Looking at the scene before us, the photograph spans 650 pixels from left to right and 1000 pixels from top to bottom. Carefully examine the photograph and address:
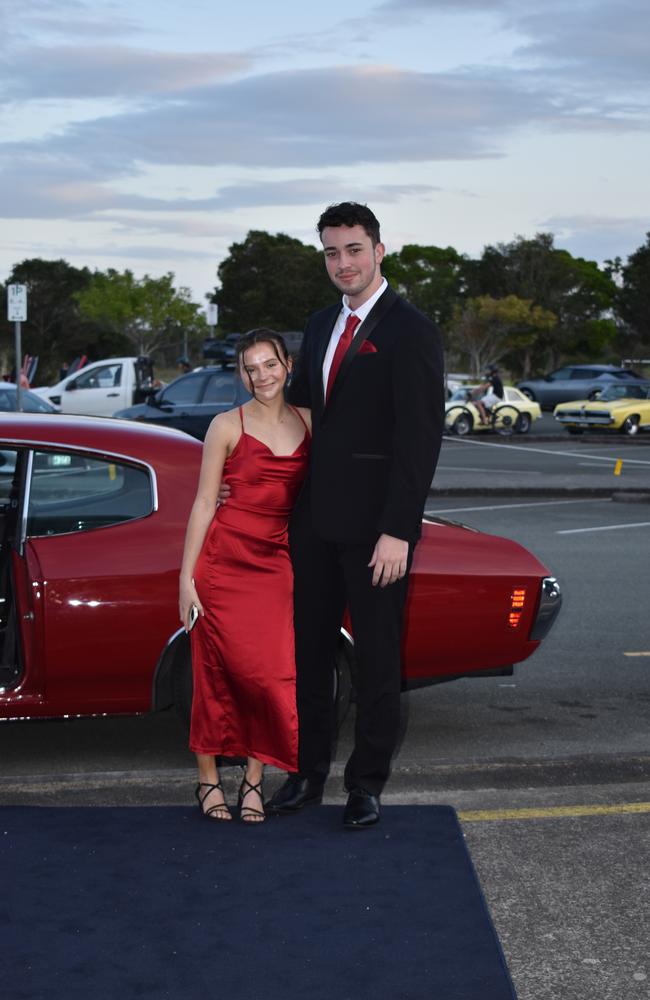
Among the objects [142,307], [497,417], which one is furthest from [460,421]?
[142,307]

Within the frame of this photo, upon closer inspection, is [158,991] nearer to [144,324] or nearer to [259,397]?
[259,397]

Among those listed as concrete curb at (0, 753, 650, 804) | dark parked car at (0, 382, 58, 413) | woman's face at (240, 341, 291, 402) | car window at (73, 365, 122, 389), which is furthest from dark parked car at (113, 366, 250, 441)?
woman's face at (240, 341, 291, 402)

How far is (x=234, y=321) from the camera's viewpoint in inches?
3521

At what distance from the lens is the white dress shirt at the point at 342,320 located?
468 centimetres

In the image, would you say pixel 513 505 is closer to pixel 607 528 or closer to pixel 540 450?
pixel 607 528

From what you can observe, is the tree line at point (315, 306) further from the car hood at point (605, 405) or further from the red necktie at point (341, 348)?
the red necktie at point (341, 348)

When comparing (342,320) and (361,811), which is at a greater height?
(342,320)

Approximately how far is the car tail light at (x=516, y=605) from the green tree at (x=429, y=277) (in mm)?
81937

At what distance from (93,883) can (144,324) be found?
324ft

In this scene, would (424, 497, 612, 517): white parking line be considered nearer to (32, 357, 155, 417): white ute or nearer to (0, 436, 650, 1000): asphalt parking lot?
(0, 436, 650, 1000): asphalt parking lot

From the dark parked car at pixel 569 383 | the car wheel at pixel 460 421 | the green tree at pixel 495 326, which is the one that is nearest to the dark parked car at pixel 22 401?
the car wheel at pixel 460 421

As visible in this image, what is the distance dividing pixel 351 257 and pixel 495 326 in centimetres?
7225

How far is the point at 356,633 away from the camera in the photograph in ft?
15.9

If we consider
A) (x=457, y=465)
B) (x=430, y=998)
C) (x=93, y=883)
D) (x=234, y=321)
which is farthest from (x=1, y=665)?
(x=234, y=321)
